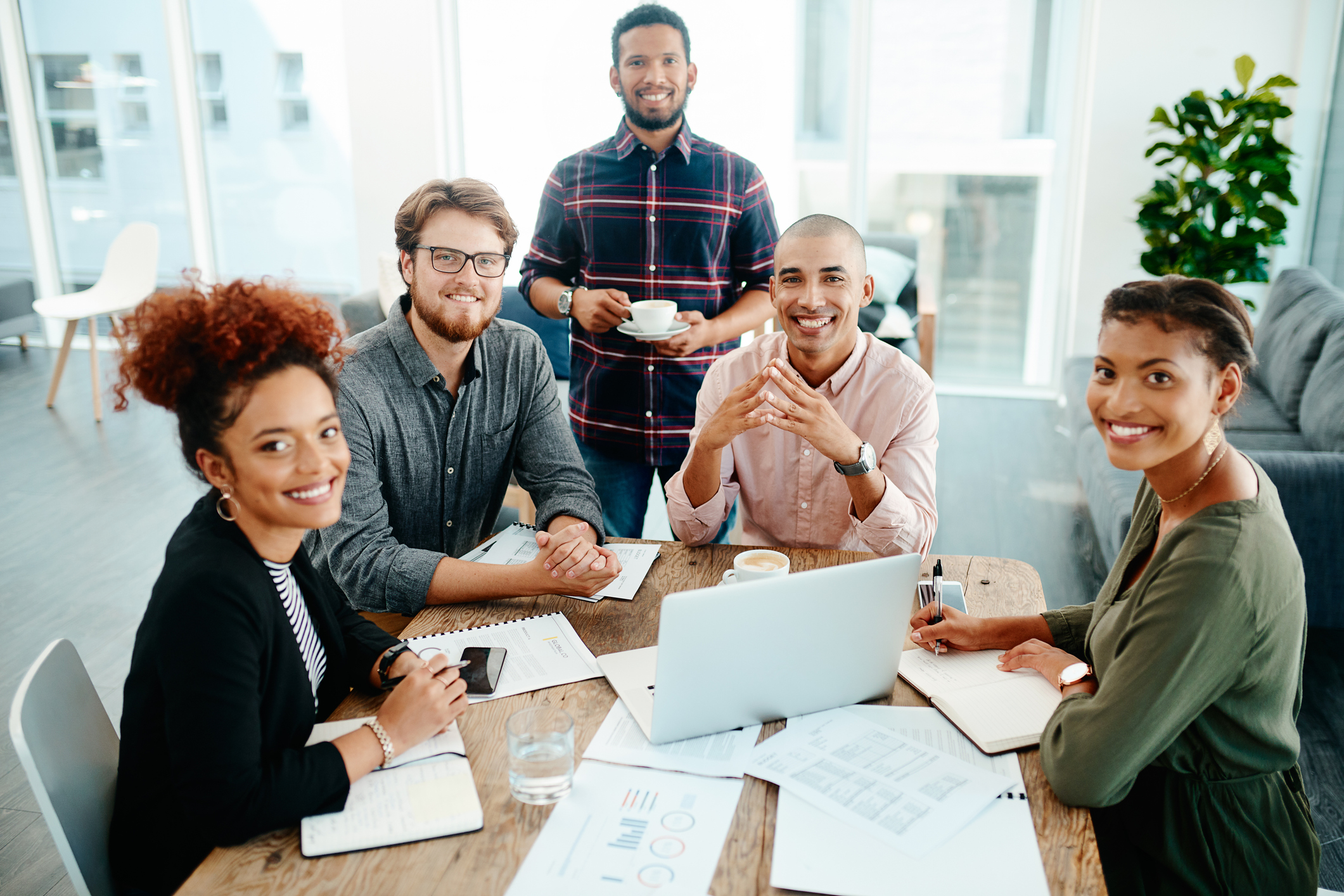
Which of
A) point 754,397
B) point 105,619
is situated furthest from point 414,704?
point 105,619

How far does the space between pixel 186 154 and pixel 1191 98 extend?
5619 millimetres

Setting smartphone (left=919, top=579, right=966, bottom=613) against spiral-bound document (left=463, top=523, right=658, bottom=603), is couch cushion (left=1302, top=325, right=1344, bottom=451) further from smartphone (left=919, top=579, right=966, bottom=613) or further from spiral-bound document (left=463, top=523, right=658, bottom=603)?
spiral-bound document (left=463, top=523, right=658, bottom=603)

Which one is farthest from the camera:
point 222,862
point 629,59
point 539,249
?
point 539,249

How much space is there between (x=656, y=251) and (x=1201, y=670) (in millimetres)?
1739

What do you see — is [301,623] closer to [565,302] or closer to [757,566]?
[757,566]

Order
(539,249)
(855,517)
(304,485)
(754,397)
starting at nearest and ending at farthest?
(304,485) < (754,397) < (855,517) < (539,249)

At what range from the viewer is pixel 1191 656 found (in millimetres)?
1090

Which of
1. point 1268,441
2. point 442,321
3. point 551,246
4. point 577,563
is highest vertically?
point 551,246

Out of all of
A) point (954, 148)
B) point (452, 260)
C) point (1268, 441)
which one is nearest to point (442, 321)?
point (452, 260)

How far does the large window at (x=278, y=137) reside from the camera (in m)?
5.80

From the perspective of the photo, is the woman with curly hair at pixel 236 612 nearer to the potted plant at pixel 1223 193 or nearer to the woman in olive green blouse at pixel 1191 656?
the woman in olive green blouse at pixel 1191 656

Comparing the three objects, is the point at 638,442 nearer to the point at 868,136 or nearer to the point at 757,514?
the point at 757,514

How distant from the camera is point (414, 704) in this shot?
121cm

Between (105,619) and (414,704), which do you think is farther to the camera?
(105,619)
